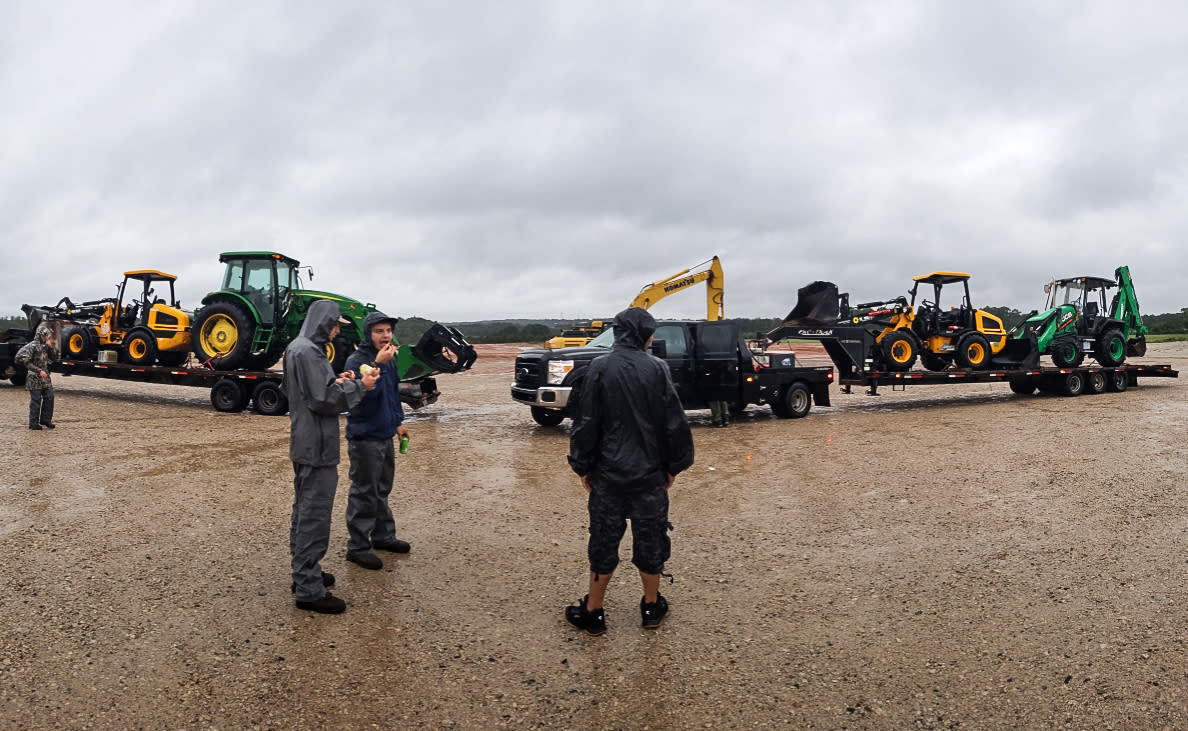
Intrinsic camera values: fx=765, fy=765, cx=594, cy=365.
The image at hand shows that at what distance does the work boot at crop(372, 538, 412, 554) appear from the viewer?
5.81 meters

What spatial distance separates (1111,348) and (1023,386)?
314 cm

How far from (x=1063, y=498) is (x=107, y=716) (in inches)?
315

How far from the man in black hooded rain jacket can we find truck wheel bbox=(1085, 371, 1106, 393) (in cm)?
1956

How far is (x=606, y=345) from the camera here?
13.4 m

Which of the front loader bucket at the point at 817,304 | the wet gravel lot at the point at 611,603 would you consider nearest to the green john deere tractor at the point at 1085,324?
the front loader bucket at the point at 817,304

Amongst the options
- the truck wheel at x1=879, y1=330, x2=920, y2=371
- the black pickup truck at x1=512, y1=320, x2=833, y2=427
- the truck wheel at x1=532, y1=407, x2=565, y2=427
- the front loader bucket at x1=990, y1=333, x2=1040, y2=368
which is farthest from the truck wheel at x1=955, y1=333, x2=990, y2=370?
the truck wheel at x1=532, y1=407, x2=565, y2=427

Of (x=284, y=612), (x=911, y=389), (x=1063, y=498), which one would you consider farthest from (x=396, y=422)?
(x=911, y=389)

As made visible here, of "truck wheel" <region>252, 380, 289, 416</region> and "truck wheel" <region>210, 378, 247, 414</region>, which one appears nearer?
"truck wheel" <region>252, 380, 289, 416</region>

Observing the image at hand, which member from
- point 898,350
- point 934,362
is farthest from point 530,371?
point 934,362

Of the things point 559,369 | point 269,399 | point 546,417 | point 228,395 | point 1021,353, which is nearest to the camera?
point 559,369

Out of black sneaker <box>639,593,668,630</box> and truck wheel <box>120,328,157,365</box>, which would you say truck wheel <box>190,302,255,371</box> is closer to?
truck wheel <box>120,328,157,365</box>

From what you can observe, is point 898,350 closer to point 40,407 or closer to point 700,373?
point 700,373

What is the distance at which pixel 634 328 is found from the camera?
4.36 meters

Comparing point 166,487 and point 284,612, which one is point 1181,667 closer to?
point 284,612
